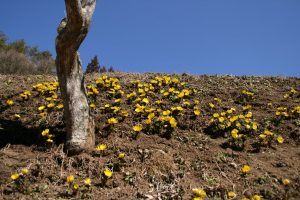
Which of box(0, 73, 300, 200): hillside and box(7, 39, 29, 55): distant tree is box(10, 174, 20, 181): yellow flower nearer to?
box(0, 73, 300, 200): hillside

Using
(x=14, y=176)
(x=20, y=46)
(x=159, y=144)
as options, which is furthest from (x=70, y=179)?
(x=20, y=46)

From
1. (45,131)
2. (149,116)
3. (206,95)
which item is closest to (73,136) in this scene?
(45,131)

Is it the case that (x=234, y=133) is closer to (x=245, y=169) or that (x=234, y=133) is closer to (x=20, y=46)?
(x=245, y=169)

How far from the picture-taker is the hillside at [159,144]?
14.9 feet

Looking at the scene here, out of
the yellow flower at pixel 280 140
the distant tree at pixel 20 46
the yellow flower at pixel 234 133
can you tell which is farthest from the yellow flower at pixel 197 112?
the distant tree at pixel 20 46

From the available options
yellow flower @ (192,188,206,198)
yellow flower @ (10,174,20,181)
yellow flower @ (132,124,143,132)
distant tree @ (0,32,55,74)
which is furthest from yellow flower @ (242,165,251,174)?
distant tree @ (0,32,55,74)

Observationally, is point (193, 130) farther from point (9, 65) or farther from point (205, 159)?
point (9, 65)

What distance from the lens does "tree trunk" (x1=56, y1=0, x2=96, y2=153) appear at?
4.77m

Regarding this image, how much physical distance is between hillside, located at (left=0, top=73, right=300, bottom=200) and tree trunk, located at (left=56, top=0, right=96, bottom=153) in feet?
0.81

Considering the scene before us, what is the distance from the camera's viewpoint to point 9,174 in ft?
15.4

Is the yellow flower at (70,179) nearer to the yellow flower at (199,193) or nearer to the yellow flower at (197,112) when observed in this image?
the yellow flower at (199,193)

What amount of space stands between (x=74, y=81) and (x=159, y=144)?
1.60 metres

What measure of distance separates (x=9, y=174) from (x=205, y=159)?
8.91 feet

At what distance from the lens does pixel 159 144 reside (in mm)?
Answer: 5496
